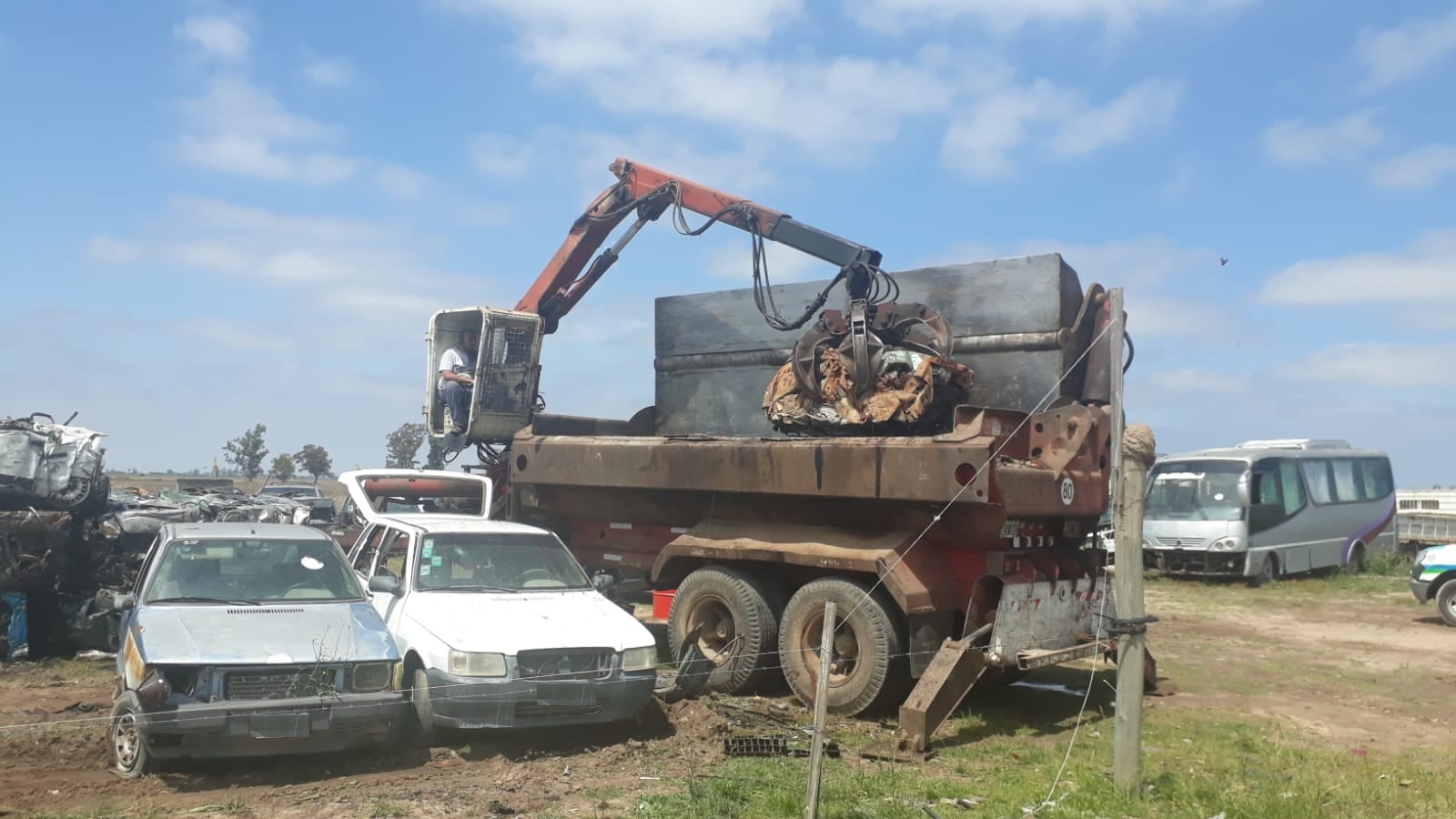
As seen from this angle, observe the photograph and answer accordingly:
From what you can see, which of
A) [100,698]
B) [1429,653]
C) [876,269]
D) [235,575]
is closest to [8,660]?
[100,698]

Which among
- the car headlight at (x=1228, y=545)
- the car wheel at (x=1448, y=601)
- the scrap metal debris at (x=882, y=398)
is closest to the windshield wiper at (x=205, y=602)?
the scrap metal debris at (x=882, y=398)

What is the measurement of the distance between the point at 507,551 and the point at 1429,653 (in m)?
10.5

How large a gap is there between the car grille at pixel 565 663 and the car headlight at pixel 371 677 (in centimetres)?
79

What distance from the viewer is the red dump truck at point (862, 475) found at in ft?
26.7

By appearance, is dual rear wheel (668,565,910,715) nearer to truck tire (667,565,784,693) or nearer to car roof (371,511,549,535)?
truck tire (667,565,784,693)

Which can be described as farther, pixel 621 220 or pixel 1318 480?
pixel 1318 480

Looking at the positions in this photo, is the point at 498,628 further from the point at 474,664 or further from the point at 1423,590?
the point at 1423,590

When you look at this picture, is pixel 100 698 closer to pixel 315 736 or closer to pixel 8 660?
pixel 8 660

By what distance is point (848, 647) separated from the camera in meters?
8.50

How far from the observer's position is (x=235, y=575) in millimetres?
7836

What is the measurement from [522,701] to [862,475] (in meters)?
2.95

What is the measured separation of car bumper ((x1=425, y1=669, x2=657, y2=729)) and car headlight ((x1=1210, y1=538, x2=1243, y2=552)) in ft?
A: 51.0

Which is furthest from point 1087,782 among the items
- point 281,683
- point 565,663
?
point 281,683

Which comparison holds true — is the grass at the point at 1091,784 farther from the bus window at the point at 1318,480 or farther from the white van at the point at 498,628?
the bus window at the point at 1318,480
